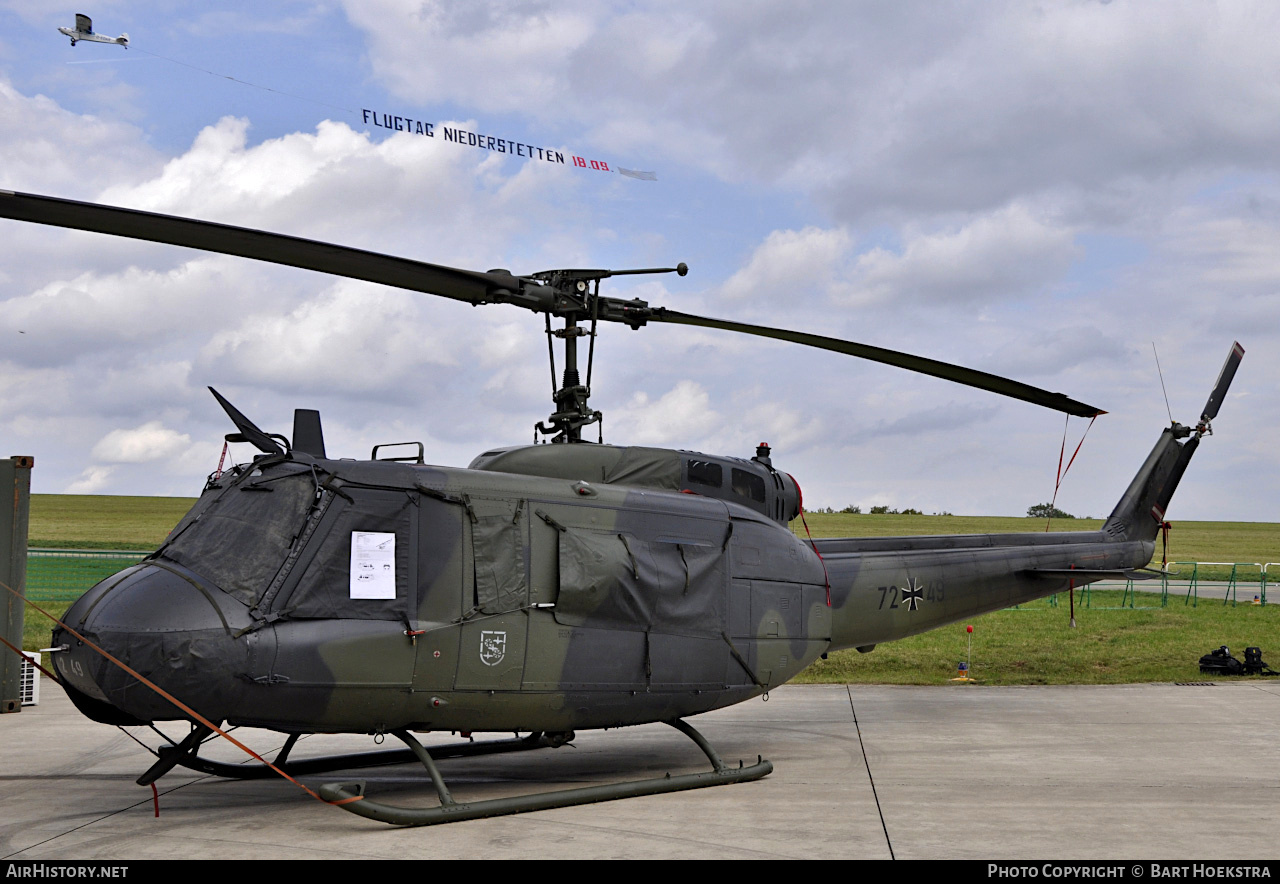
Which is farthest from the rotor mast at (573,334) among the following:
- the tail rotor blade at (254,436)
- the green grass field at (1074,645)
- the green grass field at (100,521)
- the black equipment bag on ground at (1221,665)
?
the green grass field at (100,521)

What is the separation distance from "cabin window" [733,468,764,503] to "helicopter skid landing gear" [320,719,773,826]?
2.37 meters

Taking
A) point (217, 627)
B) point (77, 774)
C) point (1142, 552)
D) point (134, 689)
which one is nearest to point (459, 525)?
point (217, 627)

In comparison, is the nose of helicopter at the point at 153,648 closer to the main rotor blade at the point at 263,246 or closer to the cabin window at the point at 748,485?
the main rotor blade at the point at 263,246

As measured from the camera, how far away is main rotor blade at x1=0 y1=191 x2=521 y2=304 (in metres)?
6.34

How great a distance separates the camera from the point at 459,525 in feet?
28.1

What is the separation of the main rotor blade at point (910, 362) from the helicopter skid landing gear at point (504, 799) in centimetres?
369

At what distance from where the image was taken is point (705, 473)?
34.9ft

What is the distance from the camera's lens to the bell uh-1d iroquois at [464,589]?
7.39 metres

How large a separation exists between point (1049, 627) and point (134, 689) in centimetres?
2058

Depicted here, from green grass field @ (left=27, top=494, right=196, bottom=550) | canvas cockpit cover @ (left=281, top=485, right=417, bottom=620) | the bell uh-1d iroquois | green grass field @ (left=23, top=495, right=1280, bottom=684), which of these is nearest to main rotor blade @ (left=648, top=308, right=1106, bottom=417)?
the bell uh-1d iroquois

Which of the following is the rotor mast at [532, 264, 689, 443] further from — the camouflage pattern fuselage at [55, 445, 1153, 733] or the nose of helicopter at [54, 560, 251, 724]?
the nose of helicopter at [54, 560, 251, 724]

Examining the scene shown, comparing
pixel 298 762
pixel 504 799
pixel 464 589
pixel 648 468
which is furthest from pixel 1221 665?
pixel 298 762

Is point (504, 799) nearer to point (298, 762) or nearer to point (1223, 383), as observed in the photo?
point (298, 762)
